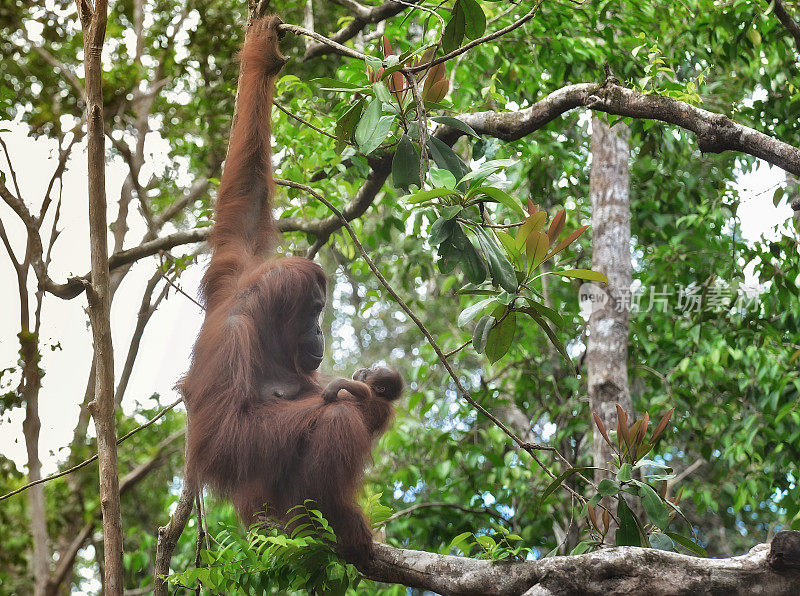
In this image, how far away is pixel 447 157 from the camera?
8.52 feet

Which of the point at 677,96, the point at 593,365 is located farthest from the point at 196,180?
the point at 677,96

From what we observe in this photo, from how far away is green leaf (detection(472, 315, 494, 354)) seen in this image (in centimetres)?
250

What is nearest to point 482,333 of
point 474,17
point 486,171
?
point 486,171

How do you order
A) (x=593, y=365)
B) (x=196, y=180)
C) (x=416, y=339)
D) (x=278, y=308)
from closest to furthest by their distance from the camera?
(x=278, y=308) → (x=593, y=365) → (x=196, y=180) → (x=416, y=339)

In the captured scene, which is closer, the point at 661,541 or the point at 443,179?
the point at 443,179

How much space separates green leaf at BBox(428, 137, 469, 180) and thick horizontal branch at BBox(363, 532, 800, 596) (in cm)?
127

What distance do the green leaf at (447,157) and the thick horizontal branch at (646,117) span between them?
0.84 metres

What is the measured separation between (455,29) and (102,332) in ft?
4.95

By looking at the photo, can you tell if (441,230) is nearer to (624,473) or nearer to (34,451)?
(624,473)

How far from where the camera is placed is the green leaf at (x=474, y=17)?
8.48 ft

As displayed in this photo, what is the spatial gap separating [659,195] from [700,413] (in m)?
1.86

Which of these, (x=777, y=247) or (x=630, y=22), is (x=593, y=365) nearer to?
(x=777, y=247)

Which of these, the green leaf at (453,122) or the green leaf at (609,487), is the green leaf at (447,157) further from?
the green leaf at (609,487)

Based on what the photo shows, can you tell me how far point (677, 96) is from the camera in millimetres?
3307
